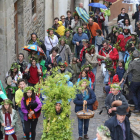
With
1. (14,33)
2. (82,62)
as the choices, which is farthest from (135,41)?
(14,33)

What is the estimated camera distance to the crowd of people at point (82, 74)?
1096 centimetres

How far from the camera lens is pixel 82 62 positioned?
1606 centimetres

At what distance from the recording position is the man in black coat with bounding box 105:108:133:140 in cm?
887

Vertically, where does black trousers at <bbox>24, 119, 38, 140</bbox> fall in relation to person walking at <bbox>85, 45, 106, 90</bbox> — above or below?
below

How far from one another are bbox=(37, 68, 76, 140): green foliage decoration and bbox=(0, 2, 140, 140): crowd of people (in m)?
0.15

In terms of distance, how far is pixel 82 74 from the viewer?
1323cm

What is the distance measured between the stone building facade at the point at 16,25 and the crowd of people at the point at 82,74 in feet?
2.48

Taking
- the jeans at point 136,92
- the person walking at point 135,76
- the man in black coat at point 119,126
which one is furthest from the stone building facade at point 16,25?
the man in black coat at point 119,126

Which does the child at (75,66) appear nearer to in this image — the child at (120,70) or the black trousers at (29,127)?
the child at (120,70)

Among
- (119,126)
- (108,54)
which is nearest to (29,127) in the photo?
(119,126)

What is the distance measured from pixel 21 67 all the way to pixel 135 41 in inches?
165

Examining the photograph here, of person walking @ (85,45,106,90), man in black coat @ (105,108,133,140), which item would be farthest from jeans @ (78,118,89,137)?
person walking @ (85,45,106,90)

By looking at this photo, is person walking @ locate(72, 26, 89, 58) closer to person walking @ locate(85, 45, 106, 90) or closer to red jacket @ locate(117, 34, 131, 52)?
red jacket @ locate(117, 34, 131, 52)

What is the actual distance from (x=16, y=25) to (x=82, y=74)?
4.73 m
